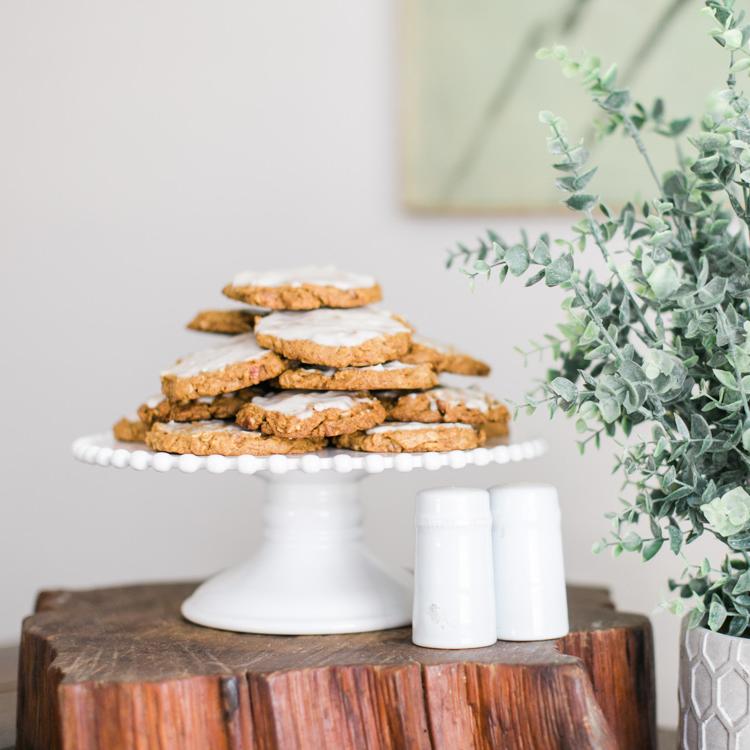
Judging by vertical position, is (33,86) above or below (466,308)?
above

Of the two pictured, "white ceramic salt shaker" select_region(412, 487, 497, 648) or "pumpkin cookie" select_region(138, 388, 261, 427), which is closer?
"white ceramic salt shaker" select_region(412, 487, 497, 648)

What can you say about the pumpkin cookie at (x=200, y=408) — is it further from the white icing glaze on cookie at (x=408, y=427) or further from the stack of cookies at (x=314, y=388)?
the white icing glaze on cookie at (x=408, y=427)

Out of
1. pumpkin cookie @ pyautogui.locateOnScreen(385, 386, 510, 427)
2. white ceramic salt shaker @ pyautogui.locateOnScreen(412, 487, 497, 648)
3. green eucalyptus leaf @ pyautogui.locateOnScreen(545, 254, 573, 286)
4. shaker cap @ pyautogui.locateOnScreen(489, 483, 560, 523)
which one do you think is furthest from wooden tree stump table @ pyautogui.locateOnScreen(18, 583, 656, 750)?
green eucalyptus leaf @ pyautogui.locateOnScreen(545, 254, 573, 286)

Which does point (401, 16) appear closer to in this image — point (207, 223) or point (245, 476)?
point (207, 223)

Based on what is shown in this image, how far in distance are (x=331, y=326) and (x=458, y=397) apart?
6.3 inches

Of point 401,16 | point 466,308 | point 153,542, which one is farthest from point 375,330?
point 153,542

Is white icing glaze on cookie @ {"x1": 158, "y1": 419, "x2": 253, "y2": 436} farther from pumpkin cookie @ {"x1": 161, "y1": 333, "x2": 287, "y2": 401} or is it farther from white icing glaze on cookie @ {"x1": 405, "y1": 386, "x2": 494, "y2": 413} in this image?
white icing glaze on cookie @ {"x1": 405, "y1": 386, "x2": 494, "y2": 413}

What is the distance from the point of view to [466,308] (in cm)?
178

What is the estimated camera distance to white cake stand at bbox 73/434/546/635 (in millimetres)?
1186

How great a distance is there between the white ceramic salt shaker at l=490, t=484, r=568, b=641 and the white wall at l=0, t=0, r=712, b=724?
666 millimetres

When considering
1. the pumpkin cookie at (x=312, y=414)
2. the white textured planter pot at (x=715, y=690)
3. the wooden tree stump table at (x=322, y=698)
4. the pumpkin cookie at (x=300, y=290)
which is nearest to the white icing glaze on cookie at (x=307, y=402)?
the pumpkin cookie at (x=312, y=414)

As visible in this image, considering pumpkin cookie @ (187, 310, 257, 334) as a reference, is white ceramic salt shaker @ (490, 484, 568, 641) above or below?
below

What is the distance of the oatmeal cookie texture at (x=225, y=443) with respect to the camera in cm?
112

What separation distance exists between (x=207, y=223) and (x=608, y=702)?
1.09 meters
